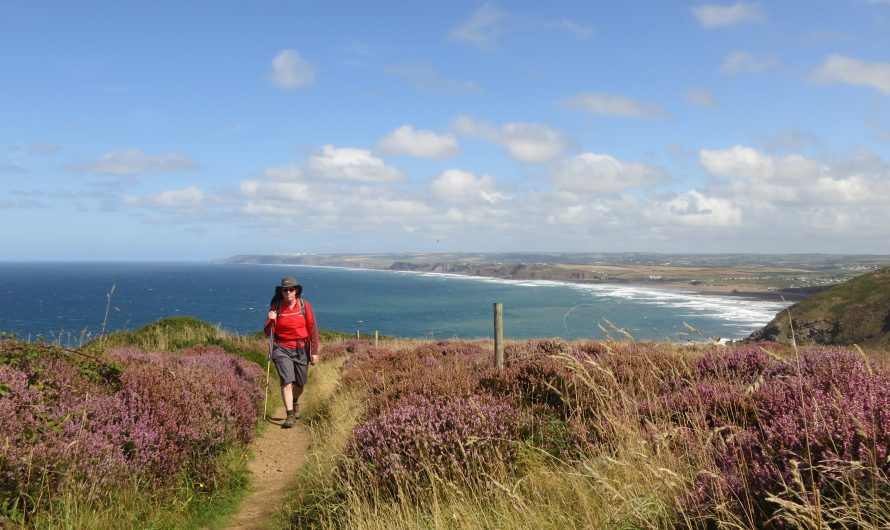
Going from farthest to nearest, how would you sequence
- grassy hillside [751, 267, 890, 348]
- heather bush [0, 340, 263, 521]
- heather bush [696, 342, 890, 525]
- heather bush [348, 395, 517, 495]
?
grassy hillside [751, 267, 890, 348], heather bush [348, 395, 517, 495], heather bush [0, 340, 263, 521], heather bush [696, 342, 890, 525]

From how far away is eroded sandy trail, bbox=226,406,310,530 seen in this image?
5.91 meters

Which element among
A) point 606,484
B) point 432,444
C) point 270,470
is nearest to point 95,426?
point 270,470

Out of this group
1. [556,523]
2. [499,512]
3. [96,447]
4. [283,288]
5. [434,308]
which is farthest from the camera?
[434,308]

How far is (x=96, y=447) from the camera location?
4895mm

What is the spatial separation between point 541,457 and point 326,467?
2.71 metres

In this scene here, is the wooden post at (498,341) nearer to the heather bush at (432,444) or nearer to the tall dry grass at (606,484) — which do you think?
the tall dry grass at (606,484)

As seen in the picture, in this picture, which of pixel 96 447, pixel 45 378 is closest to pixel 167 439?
pixel 96 447

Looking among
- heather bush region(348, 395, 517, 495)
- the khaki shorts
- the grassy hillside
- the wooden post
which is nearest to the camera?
heather bush region(348, 395, 517, 495)

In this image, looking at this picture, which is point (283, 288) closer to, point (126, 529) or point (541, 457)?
point (126, 529)

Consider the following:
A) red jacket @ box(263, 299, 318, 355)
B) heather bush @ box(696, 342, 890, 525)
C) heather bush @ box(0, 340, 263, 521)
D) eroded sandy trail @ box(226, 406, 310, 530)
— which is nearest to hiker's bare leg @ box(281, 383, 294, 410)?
eroded sandy trail @ box(226, 406, 310, 530)

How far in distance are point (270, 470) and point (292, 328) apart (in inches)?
123

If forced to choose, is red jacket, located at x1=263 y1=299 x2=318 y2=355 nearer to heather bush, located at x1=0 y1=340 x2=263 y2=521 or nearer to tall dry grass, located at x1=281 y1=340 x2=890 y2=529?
heather bush, located at x1=0 y1=340 x2=263 y2=521

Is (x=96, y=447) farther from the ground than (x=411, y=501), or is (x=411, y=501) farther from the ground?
(x=96, y=447)

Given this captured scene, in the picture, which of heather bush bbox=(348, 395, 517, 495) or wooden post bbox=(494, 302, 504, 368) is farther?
wooden post bbox=(494, 302, 504, 368)
